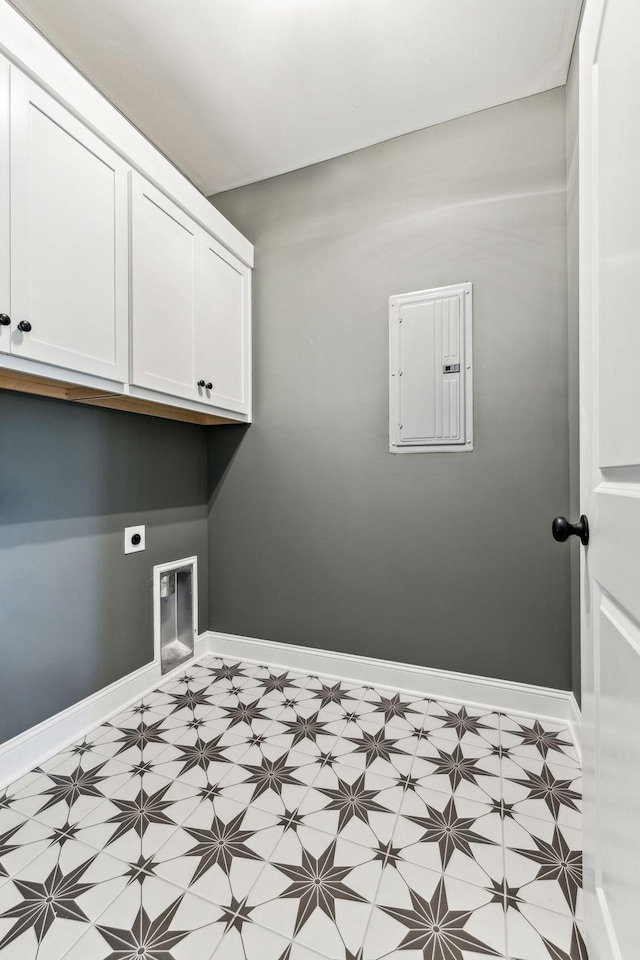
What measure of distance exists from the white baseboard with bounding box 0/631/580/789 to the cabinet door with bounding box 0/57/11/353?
4.24 feet

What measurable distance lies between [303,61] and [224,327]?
1.02 meters

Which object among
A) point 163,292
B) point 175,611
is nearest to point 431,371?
point 163,292

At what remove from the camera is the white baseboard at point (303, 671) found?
5.09 ft

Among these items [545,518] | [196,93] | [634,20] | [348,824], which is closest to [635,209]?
[634,20]

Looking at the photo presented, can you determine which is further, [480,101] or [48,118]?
[480,101]

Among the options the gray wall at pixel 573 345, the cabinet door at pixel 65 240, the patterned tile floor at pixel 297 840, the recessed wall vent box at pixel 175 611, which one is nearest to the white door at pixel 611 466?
the patterned tile floor at pixel 297 840

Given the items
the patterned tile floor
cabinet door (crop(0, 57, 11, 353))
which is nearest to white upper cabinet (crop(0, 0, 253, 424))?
cabinet door (crop(0, 57, 11, 353))

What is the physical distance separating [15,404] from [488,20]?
2.05m

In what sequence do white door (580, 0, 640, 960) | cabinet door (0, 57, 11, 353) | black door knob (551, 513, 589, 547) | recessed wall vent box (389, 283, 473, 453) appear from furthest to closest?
recessed wall vent box (389, 283, 473, 453), cabinet door (0, 57, 11, 353), black door knob (551, 513, 589, 547), white door (580, 0, 640, 960)

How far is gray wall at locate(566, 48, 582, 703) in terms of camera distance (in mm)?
1596

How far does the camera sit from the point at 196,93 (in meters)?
1.83

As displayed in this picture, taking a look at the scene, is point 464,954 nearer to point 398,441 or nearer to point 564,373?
point 398,441

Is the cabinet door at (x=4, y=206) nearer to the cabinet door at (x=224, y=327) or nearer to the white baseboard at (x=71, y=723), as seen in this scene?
the cabinet door at (x=224, y=327)

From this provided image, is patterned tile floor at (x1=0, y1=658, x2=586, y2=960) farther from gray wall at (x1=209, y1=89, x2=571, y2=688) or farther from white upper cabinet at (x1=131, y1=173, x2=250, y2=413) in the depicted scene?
white upper cabinet at (x1=131, y1=173, x2=250, y2=413)
